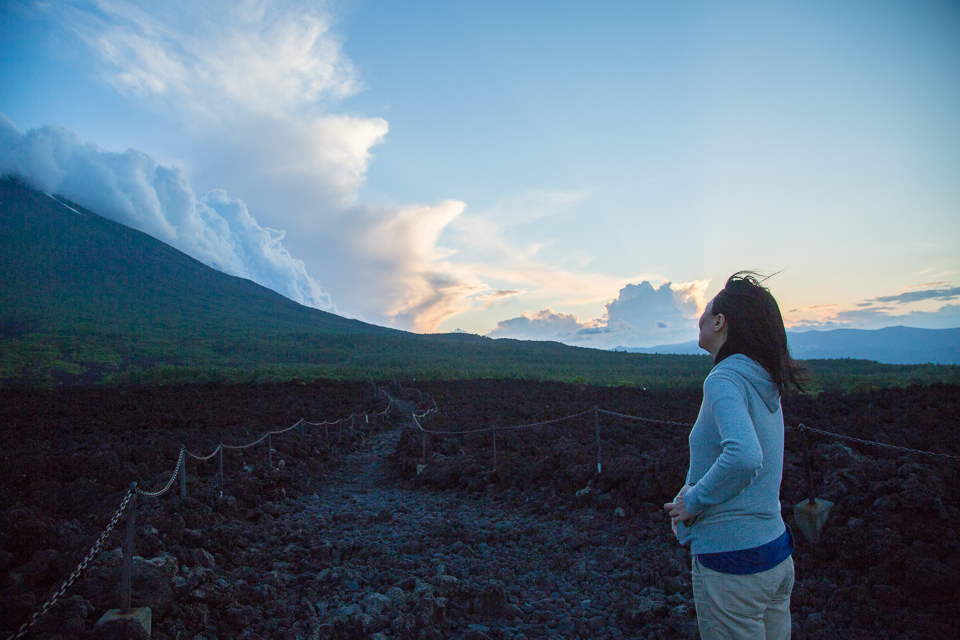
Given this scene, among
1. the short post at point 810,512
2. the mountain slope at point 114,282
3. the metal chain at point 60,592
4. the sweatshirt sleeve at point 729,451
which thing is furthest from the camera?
the mountain slope at point 114,282

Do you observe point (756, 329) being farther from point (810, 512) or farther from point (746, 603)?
point (810, 512)

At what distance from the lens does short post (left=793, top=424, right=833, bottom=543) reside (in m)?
4.94

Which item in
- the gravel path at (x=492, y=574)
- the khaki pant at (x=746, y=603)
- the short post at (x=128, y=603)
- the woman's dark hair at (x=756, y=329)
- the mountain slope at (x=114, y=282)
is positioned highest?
the mountain slope at (x=114, y=282)

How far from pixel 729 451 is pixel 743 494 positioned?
0.28 m

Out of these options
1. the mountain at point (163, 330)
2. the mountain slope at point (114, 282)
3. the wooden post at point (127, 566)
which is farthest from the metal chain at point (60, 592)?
the mountain slope at point (114, 282)

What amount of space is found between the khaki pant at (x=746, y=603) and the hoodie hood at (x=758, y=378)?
0.55m

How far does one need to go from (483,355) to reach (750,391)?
216 ft

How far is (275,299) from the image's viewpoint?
326 feet

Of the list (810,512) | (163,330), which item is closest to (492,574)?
(810,512)

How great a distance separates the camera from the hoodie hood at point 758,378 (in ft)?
5.83

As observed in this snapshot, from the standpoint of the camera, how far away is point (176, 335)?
58531 mm

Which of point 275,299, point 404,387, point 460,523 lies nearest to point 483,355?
point 404,387

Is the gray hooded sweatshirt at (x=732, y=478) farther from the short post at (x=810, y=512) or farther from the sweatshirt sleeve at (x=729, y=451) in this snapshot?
the short post at (x=810, y=512)

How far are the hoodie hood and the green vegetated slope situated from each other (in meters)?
27.6
